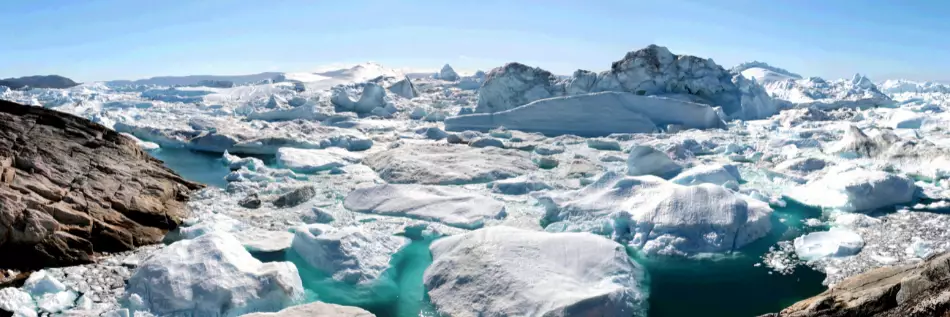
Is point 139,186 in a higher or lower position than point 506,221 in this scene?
higher

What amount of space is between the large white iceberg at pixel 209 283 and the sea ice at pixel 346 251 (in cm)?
48

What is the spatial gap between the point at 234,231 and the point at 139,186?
1539 millimetres

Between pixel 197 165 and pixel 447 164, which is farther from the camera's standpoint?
pixel 197 165

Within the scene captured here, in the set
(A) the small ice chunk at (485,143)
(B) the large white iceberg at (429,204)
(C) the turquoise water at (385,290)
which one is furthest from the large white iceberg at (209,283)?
(A) the small ice chunk at (485,143)

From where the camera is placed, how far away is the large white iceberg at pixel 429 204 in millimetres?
7582

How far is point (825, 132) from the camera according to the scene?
609 inches

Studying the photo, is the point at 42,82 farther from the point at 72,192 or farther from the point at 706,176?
the point at 706,176

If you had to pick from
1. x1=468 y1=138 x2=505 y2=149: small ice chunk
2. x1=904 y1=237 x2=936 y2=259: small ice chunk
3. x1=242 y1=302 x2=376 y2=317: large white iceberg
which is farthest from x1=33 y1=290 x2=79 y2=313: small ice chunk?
x1=468 y1=138 x2=505 y2=149: small ice chunk

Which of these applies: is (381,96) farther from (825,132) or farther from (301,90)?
(825,132)

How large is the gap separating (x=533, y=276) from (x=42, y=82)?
154 feet

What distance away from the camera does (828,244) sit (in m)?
6.47

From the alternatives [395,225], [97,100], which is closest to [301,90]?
[97,100]

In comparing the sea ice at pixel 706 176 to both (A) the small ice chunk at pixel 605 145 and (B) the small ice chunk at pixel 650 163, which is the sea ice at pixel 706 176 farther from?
(A) the small ice chunk at pixel 605 145

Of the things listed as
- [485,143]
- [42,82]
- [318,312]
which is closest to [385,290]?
[318,312]
